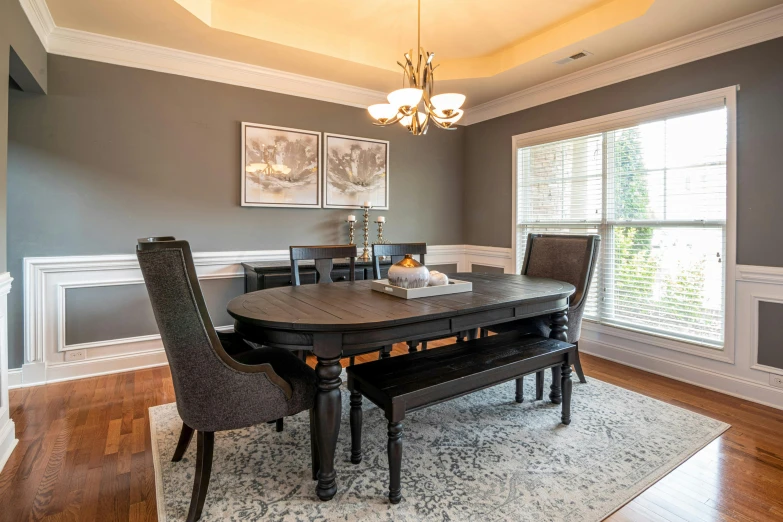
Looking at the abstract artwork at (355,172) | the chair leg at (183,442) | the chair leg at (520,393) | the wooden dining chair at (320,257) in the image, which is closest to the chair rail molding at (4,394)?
the chair leg at (183,442)

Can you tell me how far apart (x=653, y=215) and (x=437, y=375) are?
253 cm

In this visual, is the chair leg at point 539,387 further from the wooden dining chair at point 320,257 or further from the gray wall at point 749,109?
the gray wall at point 749,109

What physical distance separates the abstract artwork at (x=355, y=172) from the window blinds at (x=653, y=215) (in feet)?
5.55

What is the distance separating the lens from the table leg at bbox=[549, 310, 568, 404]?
8.46 feet

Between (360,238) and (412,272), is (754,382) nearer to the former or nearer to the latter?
(412,272)

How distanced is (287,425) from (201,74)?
287 centimetres

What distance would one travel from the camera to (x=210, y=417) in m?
1.52

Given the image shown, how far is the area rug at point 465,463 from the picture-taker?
1629 millimetres

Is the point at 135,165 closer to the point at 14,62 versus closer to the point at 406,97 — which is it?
the point at 14,62

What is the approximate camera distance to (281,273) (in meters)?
3.31

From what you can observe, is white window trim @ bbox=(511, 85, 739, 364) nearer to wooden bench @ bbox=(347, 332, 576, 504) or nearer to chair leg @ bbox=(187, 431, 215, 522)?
wooden bench @ bbox=(347, 332, 576, 504)

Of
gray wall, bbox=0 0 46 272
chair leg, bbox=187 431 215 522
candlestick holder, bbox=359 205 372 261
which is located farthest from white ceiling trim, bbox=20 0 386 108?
chair leg, bbox=187 431 215 522

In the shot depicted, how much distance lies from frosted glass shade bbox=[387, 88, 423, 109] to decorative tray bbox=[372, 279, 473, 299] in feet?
3.43

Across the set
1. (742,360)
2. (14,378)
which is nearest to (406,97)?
(742,360)
